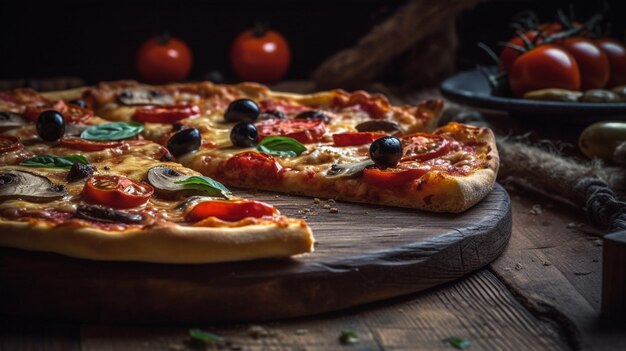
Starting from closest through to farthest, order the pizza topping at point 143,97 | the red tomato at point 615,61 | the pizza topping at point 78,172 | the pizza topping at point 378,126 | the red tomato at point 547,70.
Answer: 1. the pizza topping at point 78,172
2. the pizza topping at point 378,126
3. the pizza topping at point 143,97
4. the red tomato at point 547,70
5. the red tomato at point 615,61

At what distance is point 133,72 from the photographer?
7.24 metres

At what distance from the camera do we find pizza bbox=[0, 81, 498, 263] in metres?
2.80

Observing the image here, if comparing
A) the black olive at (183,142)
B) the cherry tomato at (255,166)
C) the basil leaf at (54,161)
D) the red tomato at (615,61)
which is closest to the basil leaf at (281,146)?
the cherry tomato at (255,166)

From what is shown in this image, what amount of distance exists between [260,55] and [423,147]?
3167 millimetres

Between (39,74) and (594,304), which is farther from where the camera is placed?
(39,74)

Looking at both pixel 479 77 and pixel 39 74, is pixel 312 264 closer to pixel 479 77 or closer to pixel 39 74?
pixel 479 77

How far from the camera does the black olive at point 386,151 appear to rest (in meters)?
3.55

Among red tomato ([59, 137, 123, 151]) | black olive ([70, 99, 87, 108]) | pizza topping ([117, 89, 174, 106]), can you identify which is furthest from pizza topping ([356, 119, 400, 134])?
black olive ([70, 99, 87, 108])

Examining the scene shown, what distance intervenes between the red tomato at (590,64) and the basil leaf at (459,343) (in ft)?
10.1

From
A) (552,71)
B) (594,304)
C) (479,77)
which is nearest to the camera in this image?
(594,304)

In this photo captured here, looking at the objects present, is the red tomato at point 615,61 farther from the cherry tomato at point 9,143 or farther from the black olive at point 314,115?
the cherry tomato at point 9,143

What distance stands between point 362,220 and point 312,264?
52 cm

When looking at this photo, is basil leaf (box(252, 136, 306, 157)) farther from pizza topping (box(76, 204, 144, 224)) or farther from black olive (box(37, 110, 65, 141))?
pizza topping (box(76, 204, 144, 224))

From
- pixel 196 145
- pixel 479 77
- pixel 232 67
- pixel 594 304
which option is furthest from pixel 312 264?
pixel 232 67
